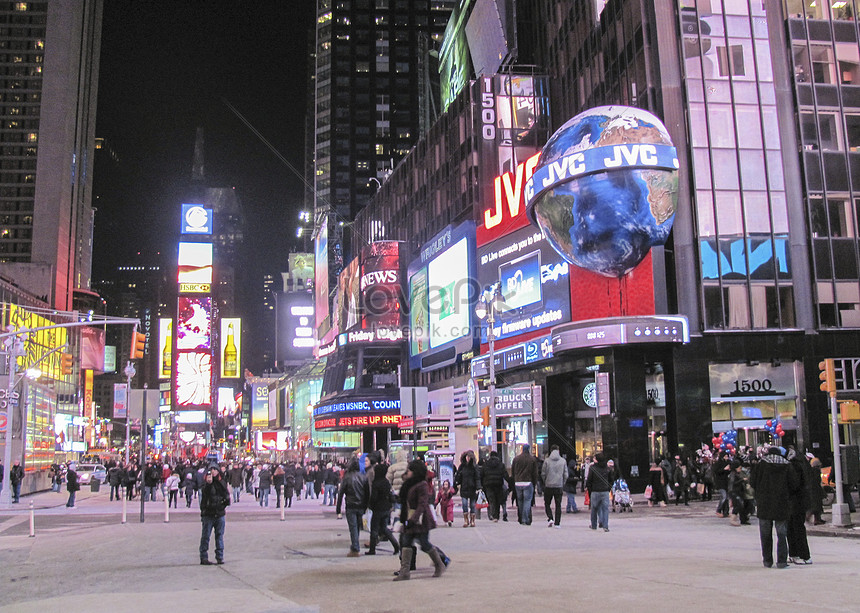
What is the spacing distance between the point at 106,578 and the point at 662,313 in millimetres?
28424

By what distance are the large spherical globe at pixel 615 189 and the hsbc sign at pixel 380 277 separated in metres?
37.0

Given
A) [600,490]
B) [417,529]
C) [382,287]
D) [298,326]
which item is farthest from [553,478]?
[298,326]

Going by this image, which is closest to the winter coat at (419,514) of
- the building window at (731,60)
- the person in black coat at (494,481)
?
the person in black coat at (494,481)

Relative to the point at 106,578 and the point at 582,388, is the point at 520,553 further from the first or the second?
the point at 582,388

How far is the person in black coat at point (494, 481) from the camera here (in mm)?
21794

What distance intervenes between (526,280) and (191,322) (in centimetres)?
6831

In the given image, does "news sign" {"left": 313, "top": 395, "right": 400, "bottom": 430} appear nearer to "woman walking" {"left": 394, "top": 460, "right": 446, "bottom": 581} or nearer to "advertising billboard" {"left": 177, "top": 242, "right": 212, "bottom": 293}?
"advertising billboard" {"left": 177, "top": 242, "right": 212, "bottom": 293}

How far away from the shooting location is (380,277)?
2827 inches

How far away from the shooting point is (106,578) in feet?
41.6

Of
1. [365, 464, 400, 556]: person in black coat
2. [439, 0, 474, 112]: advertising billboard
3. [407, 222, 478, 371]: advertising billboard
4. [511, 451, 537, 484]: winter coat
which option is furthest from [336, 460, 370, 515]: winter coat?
[439, 0, 474, 112]: advertising billboard

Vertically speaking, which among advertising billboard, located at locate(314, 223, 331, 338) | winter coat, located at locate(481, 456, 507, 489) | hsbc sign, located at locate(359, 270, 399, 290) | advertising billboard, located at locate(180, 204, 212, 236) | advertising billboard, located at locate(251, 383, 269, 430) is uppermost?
advertising billboard, located at locate(180, 204, 212, 236)

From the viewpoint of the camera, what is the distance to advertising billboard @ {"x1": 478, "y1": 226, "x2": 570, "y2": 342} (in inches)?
1679

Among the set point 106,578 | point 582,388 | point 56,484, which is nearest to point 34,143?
point 56,484

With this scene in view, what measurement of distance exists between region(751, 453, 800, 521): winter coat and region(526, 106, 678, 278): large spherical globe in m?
22.2
